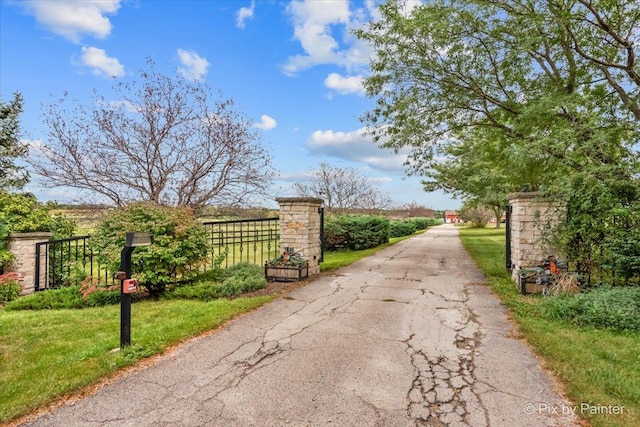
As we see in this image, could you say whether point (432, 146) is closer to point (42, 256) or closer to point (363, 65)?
point (363, 65)

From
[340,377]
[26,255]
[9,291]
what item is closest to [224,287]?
[340,377]

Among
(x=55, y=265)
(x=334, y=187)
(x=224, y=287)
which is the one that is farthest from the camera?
(x=334, y=187)

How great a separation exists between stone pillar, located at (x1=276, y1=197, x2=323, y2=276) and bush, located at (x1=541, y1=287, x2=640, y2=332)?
444 centimetres

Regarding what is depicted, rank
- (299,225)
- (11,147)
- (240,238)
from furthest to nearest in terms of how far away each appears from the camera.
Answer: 1. (11,147)
2. (240,238)
3. (299,225)

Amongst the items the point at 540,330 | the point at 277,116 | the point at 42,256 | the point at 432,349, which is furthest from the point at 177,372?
the point at 277,116

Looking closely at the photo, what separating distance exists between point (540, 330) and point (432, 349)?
5.22 ft

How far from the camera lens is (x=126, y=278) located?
3.38 metres

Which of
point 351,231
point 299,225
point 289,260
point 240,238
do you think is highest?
point 299,225

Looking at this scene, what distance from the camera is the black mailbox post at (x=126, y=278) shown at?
10.9 feet

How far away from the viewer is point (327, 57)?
11.7 m

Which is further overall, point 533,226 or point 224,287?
point 533,226

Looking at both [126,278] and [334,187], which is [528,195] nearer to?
[126,278]

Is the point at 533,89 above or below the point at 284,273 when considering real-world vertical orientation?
above

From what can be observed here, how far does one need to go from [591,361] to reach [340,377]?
2.44 metres
